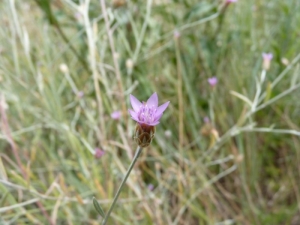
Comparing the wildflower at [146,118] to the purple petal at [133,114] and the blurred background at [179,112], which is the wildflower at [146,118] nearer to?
the purple petal at [133,114]

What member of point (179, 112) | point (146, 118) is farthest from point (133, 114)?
point (179, 112)

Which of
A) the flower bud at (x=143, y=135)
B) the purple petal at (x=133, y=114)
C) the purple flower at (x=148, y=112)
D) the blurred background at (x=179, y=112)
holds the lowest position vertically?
the blurred background at (x=179, y=112)

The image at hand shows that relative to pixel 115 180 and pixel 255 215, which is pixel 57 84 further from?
pixel 255 215

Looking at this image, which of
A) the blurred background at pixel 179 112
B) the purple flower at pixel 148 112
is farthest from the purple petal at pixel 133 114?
the blurred background at pixel 179 112

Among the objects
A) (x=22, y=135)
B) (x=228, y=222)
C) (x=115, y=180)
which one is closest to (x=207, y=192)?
(x=228, y=222)

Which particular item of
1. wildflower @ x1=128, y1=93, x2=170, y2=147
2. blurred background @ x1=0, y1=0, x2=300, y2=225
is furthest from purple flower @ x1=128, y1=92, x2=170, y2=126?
blurred background @ x1=0, y1=0, x2=300, y2=225

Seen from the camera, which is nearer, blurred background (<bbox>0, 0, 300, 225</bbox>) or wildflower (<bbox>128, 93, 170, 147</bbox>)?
wildflower (<bbox>128, 93, 170, 147</bbox>)

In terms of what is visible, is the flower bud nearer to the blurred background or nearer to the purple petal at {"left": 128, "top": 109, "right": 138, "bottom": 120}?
the purple petal at {"left": 128, "top": 109, "right": 138, "bottom": 120}
